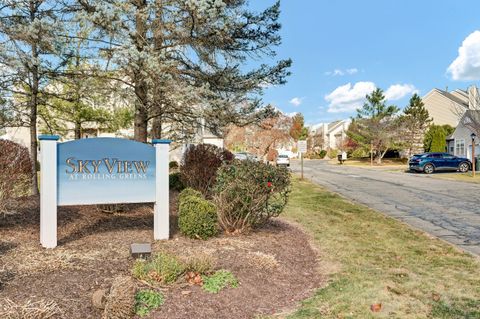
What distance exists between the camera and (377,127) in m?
45.2

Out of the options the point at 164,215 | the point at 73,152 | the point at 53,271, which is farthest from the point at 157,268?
the point at 73,152

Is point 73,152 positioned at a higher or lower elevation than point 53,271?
higher

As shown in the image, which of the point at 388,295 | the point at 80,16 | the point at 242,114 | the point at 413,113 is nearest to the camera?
the point at 388,295

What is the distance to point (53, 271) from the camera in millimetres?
4227

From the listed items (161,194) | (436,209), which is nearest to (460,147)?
(436,209)

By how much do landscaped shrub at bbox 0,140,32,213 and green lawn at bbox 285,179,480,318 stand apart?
4997mm

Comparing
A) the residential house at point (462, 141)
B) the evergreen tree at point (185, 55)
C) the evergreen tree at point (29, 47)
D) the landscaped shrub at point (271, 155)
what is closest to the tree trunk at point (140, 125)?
the evergreen tree at point (185, 55)

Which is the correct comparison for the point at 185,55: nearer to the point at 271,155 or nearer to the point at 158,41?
the point at 158,41

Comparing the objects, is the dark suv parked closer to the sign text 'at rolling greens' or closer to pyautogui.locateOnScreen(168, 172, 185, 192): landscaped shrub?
pyautogui.locateOnScreen(168, 172, 185, 192): landscaped shrub

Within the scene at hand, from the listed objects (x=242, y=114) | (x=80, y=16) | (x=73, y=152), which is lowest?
(x=73, y=152)

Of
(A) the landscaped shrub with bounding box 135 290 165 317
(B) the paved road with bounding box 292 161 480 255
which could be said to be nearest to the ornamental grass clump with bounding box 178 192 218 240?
(A) the landscaped shrub with bounding box 135 290 165 317

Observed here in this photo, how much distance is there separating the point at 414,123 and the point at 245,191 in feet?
143

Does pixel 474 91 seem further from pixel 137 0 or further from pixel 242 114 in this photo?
pixel 137 0

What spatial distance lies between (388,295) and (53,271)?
12.2 feet
